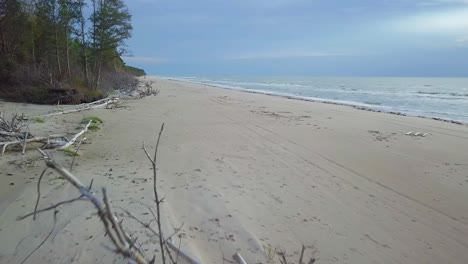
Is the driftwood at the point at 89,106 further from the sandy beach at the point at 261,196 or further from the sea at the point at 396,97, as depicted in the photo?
the sea at the point at 396,97

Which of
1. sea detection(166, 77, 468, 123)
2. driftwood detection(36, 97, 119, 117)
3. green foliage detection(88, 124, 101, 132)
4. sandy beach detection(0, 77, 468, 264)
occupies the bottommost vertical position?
driftwood detection(36, 97, 119, 117)

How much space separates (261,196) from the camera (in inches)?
211

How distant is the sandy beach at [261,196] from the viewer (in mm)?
3834

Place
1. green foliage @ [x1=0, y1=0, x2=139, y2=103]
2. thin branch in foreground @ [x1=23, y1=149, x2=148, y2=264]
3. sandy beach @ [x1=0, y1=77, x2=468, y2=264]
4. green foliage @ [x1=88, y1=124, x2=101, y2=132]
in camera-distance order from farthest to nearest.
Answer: green foliage @ [x1=0, y1=0, x2=139, y2=103], green foliage @ [x1=88, y1=124, x2=101, y2=132], sandy beach @ [x1=0, y1=77, x2=468, y2=264], thin branch in foreground @ [x1=23, y1=149, x2=148, y2=264]

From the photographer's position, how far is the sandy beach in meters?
3.83

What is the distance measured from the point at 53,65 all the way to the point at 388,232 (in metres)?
23.0

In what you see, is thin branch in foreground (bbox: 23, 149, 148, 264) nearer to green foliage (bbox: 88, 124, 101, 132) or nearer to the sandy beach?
the sandy beach

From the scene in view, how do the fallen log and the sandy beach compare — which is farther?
the fallen log

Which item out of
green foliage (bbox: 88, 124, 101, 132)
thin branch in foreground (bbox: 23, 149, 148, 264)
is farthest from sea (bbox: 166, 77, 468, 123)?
thin branch in foreground (bbox: 23, 149, 148, 264)

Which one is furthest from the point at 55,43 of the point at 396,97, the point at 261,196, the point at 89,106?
the point at 396,97

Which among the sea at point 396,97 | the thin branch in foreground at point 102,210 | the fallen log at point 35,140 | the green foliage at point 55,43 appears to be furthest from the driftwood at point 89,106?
the sea at point 396,97

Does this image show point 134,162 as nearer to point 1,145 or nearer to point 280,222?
point 1,145

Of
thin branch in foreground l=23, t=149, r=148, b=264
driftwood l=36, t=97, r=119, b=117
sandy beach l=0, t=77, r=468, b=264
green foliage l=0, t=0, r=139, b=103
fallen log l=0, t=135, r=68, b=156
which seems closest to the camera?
thin branch in foreground l=23, t=149, r=148, b=264

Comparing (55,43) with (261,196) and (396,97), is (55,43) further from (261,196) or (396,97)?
(396,97)
